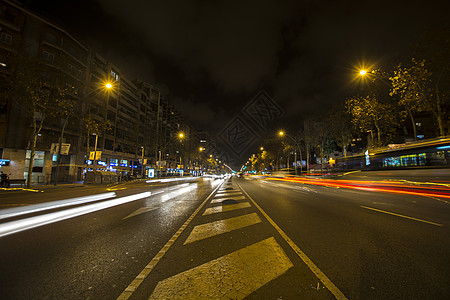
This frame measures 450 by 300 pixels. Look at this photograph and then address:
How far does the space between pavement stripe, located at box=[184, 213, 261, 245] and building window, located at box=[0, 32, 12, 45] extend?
137ft

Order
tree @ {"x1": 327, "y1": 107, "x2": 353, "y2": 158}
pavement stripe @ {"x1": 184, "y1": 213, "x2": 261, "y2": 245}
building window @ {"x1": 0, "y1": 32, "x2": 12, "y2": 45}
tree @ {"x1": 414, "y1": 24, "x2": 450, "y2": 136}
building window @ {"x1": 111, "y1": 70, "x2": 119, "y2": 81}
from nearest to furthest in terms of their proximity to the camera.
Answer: pavement stripe @ {"x1": 184, "y1": 213, "x2": 261, "y2": 245} → tree @ {"x1": 414, "y1": 24, "x2": 450, "y2": 136} → building window @ {"x1": 0, "y1": 32, "x2": 12, "y2": 45} → tree @ {"x1": 327, "y1": 107, "x2": 353, "y2": 158} → building window @ {"x1": 111, "y1": 70, "x2": 119, "y2": 81}

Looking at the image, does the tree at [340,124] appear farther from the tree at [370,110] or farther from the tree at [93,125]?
the tree at [93,125]

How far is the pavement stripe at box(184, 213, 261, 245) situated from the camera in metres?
4.56

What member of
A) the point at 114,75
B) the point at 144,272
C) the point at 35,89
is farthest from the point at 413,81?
the point at 114,75

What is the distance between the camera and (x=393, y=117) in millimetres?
27922

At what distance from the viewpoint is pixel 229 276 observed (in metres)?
2.76

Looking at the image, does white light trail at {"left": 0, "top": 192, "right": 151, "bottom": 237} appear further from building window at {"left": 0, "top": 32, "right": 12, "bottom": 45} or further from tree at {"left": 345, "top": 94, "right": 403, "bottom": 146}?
building window at {"left": 0, "top": 32, "right": 12, "bottom": 45}

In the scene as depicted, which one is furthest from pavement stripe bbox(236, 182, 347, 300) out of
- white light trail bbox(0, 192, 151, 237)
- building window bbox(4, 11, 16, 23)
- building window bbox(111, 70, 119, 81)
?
building window bbox(111, 70, 119, 81)

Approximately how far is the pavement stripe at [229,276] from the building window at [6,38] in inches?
1692

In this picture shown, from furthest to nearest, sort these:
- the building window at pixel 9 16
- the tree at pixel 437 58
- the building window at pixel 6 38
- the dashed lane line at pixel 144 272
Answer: the building window at pixel 9 16 → the building window at pixel 6 38 → the tree at pixel 437 58 → the dashed lane line at pixel 144 272

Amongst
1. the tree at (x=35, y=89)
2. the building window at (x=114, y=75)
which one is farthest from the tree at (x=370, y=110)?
the building window at (x=114, y=75)

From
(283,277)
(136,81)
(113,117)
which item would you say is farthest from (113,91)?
(283,277)

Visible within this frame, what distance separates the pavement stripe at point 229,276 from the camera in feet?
7.73

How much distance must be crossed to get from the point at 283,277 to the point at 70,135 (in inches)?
1688
